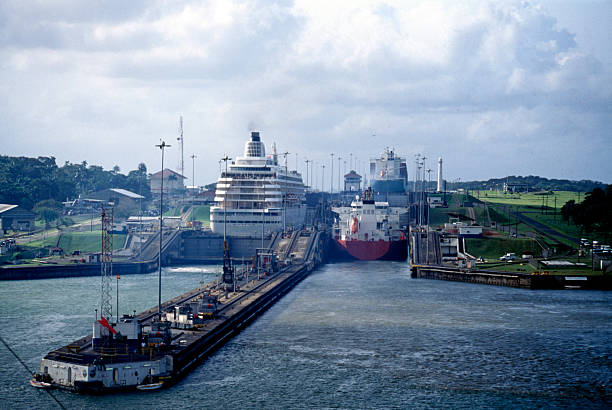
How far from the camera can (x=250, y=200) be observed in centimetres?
12688

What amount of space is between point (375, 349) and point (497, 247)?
198 feet

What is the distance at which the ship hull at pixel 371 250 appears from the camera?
123500mm

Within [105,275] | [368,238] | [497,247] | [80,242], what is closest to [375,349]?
[105,275]

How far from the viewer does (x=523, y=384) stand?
149 feet

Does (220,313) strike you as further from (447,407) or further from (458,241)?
(458,241)

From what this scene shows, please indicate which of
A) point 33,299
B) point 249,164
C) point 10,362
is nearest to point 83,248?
point 249,164

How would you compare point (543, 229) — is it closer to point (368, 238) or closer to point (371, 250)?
point (371, 250)

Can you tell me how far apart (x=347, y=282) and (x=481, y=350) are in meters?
40.7

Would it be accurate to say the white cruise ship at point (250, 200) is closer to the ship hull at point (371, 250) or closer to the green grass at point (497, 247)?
the ship hull at point (371, 250)

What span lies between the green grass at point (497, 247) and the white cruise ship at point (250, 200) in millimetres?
35641

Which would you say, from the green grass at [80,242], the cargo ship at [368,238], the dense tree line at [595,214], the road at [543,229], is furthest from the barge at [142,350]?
the dense tree line at [595,214]

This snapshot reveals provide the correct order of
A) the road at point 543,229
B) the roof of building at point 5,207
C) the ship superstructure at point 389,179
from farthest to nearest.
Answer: the ship superstructure at point 389,179 < the roof of building at point 5,207 < the road at point 543,229

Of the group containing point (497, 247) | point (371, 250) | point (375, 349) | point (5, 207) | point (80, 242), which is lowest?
point (375, 349)

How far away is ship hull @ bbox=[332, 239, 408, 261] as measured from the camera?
12350cm
